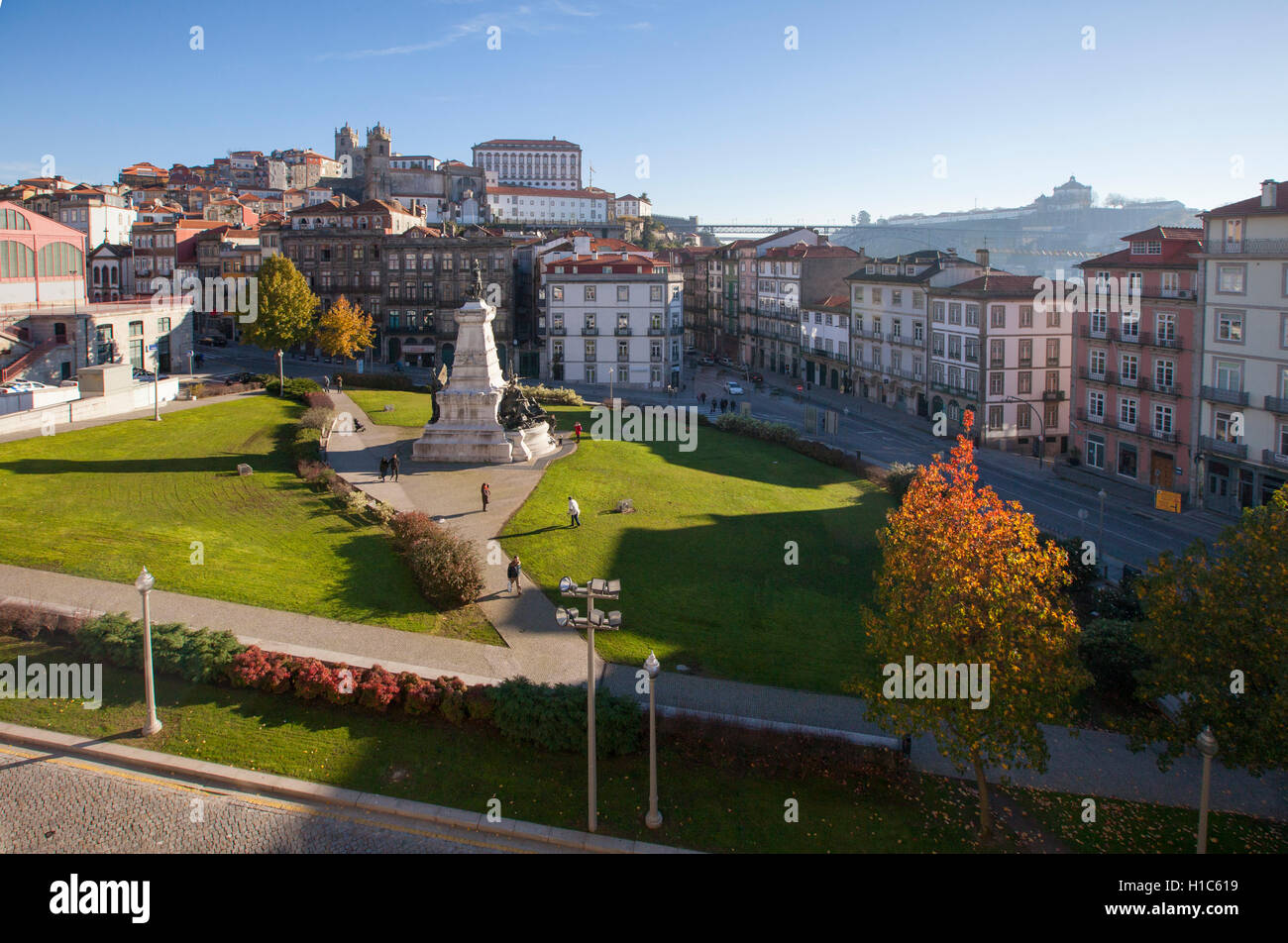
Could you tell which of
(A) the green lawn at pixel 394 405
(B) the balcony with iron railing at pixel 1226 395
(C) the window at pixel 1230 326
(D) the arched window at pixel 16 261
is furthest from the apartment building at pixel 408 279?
(C) the window at pixel 1230 326

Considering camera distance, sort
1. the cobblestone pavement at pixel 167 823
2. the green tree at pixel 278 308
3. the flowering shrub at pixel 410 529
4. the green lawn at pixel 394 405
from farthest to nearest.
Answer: the green tree at pixel 278 308, the green lawn at pixel 394 405, the flowering shrub at pixel 410 529, the cobblestone pavement at pixel 167 823

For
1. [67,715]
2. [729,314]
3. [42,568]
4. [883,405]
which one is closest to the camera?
[67,715]

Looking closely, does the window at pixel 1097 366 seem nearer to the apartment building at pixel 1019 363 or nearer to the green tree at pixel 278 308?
the apartment building at pixel 1019 363

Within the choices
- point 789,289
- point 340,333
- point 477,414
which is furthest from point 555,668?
point 789,289

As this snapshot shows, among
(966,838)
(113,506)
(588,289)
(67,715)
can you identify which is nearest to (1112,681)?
(966,838)

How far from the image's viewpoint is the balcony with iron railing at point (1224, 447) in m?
46.7

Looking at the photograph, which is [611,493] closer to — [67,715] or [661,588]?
[661,588]

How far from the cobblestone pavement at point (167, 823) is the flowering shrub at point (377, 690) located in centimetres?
321

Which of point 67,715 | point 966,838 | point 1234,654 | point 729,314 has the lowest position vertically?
point 966,838

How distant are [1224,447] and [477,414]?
3509 centimetres

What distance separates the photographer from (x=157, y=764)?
64.3ft

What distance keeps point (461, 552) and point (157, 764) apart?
10872 mm

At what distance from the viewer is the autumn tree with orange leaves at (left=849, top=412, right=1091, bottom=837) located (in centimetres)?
1866

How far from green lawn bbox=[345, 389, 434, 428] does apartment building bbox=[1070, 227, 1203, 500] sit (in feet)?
122
